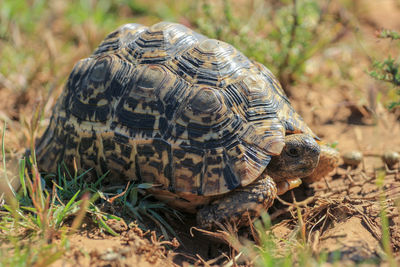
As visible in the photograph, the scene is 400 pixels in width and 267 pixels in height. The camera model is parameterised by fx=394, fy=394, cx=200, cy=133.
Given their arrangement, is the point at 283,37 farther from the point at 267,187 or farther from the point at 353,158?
the point at 267,187

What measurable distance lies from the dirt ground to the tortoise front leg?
0.42ft

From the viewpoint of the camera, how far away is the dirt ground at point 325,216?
262 cm

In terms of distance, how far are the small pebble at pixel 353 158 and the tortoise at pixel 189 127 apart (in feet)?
1.88

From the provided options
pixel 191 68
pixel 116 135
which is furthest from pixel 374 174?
pixel 116 135

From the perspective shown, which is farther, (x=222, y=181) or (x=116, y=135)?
(x=116, y=135)

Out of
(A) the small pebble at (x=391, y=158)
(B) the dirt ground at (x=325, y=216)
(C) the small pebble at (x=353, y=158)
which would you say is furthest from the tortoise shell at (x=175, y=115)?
(A) the small pebble at (x=391, y=158)

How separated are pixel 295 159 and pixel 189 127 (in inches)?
34.8

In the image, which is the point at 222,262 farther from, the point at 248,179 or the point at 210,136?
the point at 210,136

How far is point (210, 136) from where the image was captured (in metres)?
2.97

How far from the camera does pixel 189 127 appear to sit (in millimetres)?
2986

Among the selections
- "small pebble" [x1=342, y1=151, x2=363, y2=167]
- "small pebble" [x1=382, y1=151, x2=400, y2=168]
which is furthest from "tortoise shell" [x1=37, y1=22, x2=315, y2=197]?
"small pebble" [x1=382, y1=151, x2=400, y2=168]

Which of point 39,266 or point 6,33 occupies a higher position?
point 6,33

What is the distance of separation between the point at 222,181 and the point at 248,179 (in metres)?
0.19

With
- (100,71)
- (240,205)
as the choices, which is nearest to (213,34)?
(100,71)
